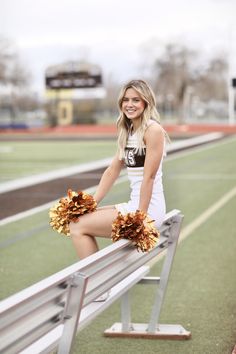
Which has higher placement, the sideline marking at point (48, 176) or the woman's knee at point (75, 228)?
the woman's knee at point (75, 228)

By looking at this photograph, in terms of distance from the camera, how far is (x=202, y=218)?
1196 centimetres

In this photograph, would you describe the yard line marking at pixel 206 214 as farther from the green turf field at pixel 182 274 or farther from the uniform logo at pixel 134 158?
the uniform logo at pixel 134 158

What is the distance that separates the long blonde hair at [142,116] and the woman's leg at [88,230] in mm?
519

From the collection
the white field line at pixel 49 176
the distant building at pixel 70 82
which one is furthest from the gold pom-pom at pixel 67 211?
the distant building at pixel 70 82

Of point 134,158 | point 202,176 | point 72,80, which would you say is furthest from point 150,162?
point 72,80

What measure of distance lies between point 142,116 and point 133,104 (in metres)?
0.10

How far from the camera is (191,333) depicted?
5805 mm

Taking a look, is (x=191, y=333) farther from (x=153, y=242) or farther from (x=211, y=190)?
(x=211, y=190)

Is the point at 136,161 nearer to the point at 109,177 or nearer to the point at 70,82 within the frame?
the point at 109,177

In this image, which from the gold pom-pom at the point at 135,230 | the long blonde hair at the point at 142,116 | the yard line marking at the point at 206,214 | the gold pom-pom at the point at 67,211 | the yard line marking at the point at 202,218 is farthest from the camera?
the yard line marking at the point at 206,214

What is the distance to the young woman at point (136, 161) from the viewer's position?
16.6 ft

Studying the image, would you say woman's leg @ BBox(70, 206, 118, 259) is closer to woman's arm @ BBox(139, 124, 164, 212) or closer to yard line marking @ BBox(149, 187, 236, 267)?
woman's arm @ BBox(139, 124, 164, 212)

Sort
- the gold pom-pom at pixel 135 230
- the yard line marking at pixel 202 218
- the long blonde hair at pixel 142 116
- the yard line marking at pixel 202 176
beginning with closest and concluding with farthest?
the gold pom-pom at pixel 135 230, the long blonde hair at pixel 142 116, the yard line marking at pixel 202 218, the yard line marking at pixel 202 176

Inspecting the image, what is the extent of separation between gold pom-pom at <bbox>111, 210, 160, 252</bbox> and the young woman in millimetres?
251
